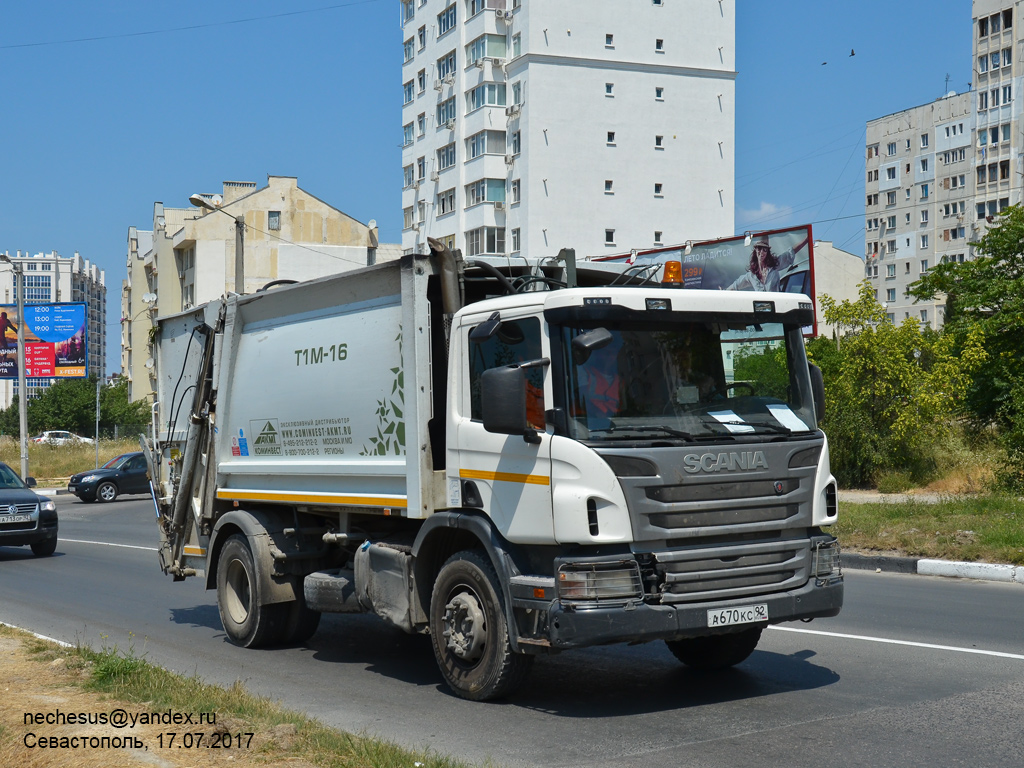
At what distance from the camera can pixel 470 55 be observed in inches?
2625

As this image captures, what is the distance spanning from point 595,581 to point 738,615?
0.94 meters

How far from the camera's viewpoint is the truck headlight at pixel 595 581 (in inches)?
243

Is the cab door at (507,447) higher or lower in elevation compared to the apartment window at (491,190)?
lower

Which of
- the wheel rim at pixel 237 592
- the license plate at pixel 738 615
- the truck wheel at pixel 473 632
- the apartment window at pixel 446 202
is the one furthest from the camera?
the apartment window at pixel 446 202

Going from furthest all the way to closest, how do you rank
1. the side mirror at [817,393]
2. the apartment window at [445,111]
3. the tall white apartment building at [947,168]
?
the tall white apartment building at [947,168] < the apartment window at [445,111] < the side mirror at [817,393]

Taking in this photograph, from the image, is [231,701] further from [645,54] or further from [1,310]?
[645,54]

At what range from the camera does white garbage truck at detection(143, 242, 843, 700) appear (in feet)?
20.6

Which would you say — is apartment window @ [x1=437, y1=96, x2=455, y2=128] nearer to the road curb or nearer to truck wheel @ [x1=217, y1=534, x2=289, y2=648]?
the road curb

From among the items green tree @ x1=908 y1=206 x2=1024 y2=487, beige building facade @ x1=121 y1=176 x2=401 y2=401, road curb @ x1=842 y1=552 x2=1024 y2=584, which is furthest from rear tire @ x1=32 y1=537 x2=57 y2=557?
beige building facade @ x1=121 y1=176 x2=401 y2=401

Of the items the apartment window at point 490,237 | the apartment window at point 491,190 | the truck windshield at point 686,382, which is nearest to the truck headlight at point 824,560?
the truck windshield at point 686,382

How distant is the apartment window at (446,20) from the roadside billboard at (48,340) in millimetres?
31134

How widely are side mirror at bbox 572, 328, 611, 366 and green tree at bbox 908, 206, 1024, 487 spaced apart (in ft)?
50.0

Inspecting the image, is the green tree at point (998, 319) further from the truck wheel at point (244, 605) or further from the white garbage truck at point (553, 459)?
the truck wheel at point (244, 605)

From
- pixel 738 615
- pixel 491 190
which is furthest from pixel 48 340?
pixel 738 615
